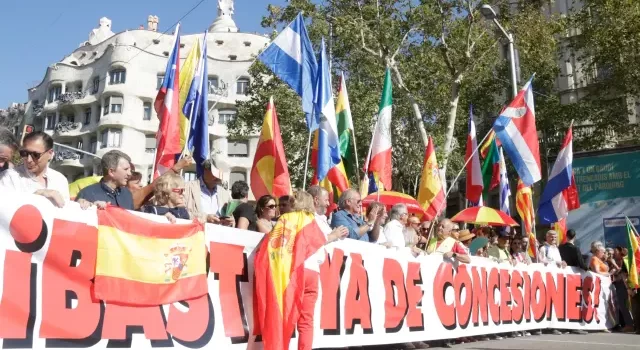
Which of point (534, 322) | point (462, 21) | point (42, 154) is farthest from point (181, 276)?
point (462, 21)

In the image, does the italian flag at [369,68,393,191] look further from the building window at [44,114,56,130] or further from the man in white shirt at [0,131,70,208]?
the building window at [44,114,56,130]

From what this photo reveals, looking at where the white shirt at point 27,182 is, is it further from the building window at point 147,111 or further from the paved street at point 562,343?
the building window at point 147,111

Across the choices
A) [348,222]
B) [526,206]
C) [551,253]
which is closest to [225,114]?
[526,206]

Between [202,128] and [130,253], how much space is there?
361cm

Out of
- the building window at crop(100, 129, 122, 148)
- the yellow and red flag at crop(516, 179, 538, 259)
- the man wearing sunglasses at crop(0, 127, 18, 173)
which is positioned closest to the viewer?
the man wearing sunglasses at crop(0, 127, 18, 173)

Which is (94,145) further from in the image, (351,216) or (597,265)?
(351,216)

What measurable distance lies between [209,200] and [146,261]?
2476mm

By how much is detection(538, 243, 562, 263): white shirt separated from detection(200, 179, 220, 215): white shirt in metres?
5.86

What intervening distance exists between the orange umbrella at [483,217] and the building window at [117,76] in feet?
143

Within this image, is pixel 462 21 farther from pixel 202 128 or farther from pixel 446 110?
pixel 202 128

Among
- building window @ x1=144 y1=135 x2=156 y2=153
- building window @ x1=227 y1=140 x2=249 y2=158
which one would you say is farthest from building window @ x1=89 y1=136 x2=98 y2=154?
building window @ x1=227 y1=140 x2=249 y2=158

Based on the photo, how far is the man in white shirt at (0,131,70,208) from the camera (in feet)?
15.9

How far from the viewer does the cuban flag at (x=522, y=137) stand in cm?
1082

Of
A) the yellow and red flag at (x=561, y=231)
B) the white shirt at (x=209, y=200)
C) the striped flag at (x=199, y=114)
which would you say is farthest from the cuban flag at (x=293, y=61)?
the yellow and red flag at (x=561, y=231)
